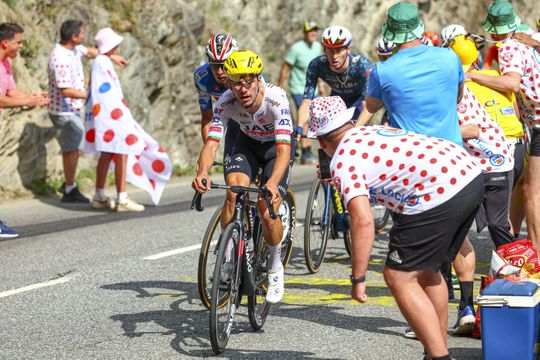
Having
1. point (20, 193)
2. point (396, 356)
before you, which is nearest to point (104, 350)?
point (396, 356)

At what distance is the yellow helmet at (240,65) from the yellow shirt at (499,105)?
223 cm

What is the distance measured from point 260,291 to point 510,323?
2.14 metres

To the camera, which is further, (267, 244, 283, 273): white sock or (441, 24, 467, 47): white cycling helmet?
(441, 24, 467, 47): white cycling helmet

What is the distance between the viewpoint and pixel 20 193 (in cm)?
1479

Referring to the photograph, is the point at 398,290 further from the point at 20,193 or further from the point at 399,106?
the point at 20,193

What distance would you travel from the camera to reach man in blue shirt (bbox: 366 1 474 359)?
6.32 metres

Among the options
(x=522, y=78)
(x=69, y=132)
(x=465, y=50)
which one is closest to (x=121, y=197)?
(x=69, y=132)

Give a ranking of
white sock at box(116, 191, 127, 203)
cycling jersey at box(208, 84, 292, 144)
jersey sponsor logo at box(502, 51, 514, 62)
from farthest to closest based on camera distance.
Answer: white sock at box(116, 191, 127, 203), jersey sponsor logo at box(502, 51, 514, 62), cycling jersey at box(208, 84, 292, 144)

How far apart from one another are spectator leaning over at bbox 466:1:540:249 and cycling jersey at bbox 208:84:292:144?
1680 mm

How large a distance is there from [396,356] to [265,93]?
2118 mm

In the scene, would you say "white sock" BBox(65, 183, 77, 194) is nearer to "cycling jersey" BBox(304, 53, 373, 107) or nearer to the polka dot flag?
the polka dot flag

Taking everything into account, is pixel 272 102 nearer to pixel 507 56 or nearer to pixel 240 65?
pixel 240 65

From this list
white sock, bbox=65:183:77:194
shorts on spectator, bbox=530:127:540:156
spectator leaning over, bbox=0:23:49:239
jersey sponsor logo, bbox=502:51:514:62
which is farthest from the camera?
white sock, bbox=65:183:77:194

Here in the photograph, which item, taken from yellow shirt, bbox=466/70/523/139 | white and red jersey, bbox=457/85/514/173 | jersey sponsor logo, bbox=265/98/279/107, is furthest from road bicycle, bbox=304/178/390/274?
jersey sponsor logo, bbox=265/98/279/107
